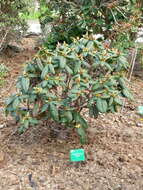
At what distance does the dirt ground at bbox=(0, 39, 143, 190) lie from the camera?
8.75 ft

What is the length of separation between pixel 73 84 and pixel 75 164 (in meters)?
0.61

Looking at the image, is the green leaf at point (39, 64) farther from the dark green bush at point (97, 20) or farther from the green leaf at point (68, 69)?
the dark green bush at point (97, 20)

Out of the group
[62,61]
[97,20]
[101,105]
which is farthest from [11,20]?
[101,105]

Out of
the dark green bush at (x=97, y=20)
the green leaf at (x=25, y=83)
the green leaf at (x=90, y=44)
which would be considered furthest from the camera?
the dark green bush at (x=97, y=20)

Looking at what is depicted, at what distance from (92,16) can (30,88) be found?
1.80 metres

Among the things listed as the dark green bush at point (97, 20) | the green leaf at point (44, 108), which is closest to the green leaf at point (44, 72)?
the green leaf at point (44, 108)

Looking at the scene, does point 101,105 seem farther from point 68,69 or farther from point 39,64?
point 39,64

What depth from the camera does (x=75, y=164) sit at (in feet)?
9.36

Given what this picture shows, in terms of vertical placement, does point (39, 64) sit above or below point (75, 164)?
above

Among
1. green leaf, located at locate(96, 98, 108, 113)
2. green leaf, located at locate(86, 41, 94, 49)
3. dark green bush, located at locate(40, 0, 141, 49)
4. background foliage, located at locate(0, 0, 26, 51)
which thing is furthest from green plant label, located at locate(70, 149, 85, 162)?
background foliage, located at locate(0, 0, 26, 51)

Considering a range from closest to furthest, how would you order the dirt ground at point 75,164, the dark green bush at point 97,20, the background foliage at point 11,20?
the dirt ground at point 75,164 → the dark green bush at point 97,20 → the background foliage at point 11,20

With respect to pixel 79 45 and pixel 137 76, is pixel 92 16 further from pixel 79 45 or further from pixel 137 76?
pixel 79 45

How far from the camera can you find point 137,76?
4.90 meters

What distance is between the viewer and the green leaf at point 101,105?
267 cm
